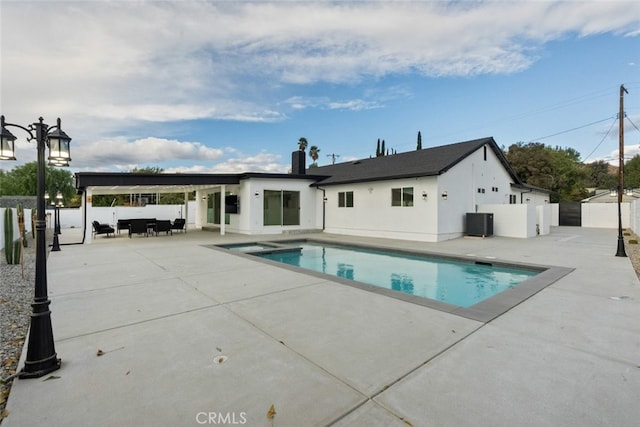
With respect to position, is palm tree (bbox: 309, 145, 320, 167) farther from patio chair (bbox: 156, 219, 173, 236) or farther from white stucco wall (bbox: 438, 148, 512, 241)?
patio chair (bbox: 156, 219, 173, 236)

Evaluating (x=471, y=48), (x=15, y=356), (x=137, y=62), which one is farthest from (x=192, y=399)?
(x=471, y=48)

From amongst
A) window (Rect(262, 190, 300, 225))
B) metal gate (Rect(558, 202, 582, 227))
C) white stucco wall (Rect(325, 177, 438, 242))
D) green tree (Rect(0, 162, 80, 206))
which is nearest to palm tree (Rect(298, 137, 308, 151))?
green tree (Rect(0, 162, 80, 206))

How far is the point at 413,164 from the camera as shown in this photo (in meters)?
14.2

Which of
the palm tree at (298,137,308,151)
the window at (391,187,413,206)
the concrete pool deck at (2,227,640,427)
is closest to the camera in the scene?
the concrete pool deck at (2,227,640,427)

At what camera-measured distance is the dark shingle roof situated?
12.6 m

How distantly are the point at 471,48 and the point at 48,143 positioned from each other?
14898 mm

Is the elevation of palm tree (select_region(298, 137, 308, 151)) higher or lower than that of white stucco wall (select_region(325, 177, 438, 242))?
higher

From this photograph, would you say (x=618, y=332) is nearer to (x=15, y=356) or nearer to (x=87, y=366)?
(x=87, y=366)

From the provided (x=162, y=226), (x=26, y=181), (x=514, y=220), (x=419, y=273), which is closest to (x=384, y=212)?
(x=514, y=220)

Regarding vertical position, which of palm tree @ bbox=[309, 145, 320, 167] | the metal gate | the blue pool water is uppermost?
palm tree @ bbox=[309, 145, 320, 167]

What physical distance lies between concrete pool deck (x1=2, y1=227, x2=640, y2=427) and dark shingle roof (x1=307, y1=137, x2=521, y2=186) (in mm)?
8099

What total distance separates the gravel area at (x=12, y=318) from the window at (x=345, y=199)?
12.0 metres

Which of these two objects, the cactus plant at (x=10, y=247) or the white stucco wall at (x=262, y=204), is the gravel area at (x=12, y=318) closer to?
the cactus plant at (x=10, y=247)

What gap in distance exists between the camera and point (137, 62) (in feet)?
33.4
